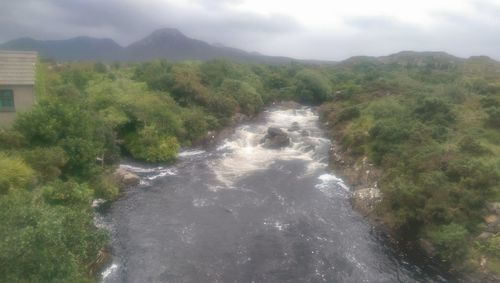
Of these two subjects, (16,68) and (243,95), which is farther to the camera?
(243,95)

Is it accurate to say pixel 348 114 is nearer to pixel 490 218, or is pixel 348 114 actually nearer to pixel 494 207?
pixel 494 207

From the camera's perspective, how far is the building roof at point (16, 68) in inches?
1239

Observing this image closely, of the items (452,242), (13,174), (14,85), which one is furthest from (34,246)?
(452,242)

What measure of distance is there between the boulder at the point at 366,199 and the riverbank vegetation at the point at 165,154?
1009mm

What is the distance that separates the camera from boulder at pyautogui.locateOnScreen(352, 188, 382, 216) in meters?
32.7

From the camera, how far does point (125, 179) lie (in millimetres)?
34719

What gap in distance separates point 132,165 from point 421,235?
26177mm

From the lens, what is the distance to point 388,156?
3747 centimetres

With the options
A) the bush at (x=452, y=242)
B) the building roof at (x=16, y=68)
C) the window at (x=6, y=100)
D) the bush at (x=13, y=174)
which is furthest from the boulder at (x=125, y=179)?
the bush at (x=452, y=242)

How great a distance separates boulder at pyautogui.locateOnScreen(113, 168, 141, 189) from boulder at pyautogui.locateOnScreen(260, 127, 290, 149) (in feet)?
59.1

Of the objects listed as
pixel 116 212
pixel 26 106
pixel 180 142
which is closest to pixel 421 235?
pixel 116 212

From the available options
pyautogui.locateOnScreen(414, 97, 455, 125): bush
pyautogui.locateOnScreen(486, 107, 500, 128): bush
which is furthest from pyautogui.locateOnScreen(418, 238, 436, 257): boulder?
pyautogui.locateOnScreen(486, 107, 500, 128): bush

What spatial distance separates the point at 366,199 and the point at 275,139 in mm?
17610

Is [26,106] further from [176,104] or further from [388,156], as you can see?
[388,156]
